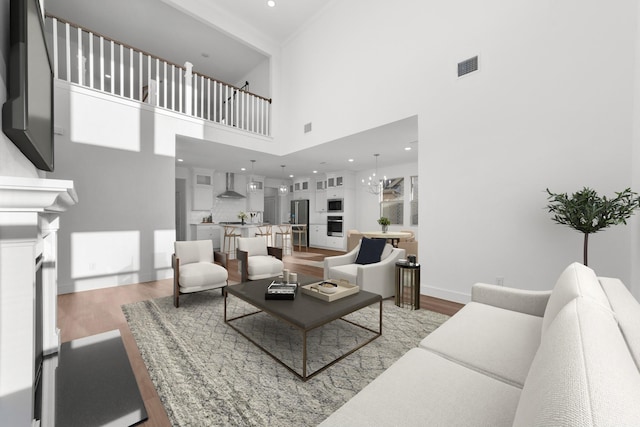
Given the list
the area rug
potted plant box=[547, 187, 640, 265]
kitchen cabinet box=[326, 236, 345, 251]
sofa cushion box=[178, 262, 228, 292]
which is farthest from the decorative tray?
kitchen cabinet box=[326, 236, 345, 251]

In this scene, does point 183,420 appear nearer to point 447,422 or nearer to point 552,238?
point 447,422

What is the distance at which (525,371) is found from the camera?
3.95 feet

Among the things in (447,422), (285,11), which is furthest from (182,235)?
(447,422)

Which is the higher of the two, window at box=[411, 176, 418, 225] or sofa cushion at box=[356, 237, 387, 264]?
window at box=[411, 176, 418, 225]

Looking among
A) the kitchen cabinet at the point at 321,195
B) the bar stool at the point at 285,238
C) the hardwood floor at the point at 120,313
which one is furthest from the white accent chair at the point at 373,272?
the kitchen cabinet at the point at 321,195

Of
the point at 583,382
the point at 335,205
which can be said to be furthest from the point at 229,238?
the point at 583,382

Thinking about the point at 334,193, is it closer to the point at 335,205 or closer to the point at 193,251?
the point at 335,205

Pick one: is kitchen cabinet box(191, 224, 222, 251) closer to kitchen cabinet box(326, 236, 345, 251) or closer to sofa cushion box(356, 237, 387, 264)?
kitchen cabinet box(326, 236, 345, 251)

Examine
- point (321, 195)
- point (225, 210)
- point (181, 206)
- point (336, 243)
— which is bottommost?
point (336, 243)

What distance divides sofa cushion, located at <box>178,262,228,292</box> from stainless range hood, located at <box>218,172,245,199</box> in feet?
17.5

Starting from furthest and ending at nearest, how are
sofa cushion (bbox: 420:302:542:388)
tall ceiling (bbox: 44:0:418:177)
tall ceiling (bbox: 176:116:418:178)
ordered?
tall ceiling (bbox: 44:0:418:177) < tall ceiling (bbox: 176:116:418:178) < sofa cushion (bbox: 420:302:542:388)

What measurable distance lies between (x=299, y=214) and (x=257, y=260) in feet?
20.6

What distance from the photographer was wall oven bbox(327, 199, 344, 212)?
8617mm

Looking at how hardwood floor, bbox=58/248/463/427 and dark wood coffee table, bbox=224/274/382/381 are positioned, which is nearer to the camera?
hardwood floor, bbox=58/248/463/427
